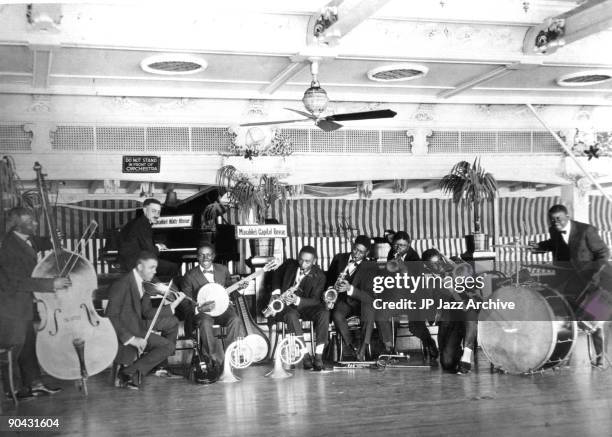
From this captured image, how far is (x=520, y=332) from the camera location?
20.2 feet

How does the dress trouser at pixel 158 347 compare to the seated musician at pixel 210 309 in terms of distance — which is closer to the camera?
the dress trouser at pixel 158 347

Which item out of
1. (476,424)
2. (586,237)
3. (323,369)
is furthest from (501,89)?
(476,424)

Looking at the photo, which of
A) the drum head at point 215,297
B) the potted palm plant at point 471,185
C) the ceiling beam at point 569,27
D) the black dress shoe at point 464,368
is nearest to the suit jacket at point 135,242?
the drum head at point 215,297

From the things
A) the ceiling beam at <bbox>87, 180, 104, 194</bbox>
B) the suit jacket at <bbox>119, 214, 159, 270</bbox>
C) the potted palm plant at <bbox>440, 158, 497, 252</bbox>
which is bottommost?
the suit jacket at <bbox>119, 214, 159, 270</bbox>

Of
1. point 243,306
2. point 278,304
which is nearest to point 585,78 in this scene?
point 278,304

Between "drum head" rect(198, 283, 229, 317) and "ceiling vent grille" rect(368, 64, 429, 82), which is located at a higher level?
"ceiling vent grille" rect(368, 64, 429, 82)

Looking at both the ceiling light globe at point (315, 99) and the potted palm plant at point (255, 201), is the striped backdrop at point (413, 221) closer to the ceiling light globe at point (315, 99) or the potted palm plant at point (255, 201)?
the potted palm plant at point (255, 201)

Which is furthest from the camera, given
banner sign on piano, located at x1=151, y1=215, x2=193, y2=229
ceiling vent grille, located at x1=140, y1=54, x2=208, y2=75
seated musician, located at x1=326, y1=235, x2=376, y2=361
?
banner sign on piano, located at x1=151, y1=215, x2=193, y2=229

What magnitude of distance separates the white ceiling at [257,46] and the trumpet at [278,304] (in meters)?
2.22

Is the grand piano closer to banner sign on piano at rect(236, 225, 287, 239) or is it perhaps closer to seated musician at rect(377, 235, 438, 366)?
banner sign on piano at rect(236, 225, 287, 239)

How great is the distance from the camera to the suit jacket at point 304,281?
719cm

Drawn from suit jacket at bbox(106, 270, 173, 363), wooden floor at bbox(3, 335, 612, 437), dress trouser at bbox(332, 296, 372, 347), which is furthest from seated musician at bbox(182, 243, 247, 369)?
dress trouser at bbox(332, 296, 372, 347)

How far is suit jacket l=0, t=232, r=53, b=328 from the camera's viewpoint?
5051 millimetres

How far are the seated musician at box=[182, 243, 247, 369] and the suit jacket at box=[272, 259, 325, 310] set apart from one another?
49 cm
